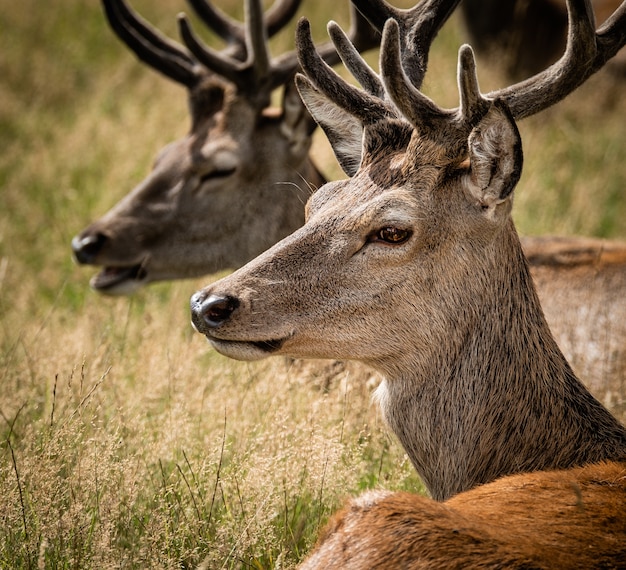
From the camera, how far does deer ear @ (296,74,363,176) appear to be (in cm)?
416

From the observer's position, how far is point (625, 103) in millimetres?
10805

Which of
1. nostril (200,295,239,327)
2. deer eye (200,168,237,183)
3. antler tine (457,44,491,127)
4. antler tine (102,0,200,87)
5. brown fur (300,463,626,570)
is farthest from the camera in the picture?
antler tine (102,0,200,87)

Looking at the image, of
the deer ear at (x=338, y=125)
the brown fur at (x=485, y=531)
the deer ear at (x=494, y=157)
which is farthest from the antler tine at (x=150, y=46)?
the brown fur at (x=485, y=531)

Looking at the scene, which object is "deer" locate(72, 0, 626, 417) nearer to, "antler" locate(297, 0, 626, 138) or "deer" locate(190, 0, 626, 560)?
"antler" locate(297, 0, 626, 138)

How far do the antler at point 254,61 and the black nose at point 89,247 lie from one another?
131cm

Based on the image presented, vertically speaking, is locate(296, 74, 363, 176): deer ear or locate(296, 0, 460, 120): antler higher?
locate(296, 0, 460, 120): antler

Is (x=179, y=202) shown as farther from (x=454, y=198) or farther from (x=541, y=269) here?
(x=454, y=198)

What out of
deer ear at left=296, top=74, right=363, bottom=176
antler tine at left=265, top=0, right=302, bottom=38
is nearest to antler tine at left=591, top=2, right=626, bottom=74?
deer ear at left=296, top=74, right=363, bottom=176

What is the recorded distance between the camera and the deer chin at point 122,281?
20.4 feet

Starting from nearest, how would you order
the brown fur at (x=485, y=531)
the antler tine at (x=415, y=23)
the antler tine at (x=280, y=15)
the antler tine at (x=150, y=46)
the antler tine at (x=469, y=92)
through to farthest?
the brown fur at (x=485, y=531)
the antler tine at (x=469, y=92)
the antler tine at (x=415, y=23)
the antler tine at (x=150, y=46)
the antler tine at (x=280, y=15)

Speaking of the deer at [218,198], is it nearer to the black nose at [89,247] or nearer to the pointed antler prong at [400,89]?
the black nose at [89,247]

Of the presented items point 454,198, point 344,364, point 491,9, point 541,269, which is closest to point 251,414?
point 344,364

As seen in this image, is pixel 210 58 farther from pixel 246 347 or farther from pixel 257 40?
pixel 246 347

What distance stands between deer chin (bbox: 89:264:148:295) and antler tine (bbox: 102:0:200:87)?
1372 millimetres
